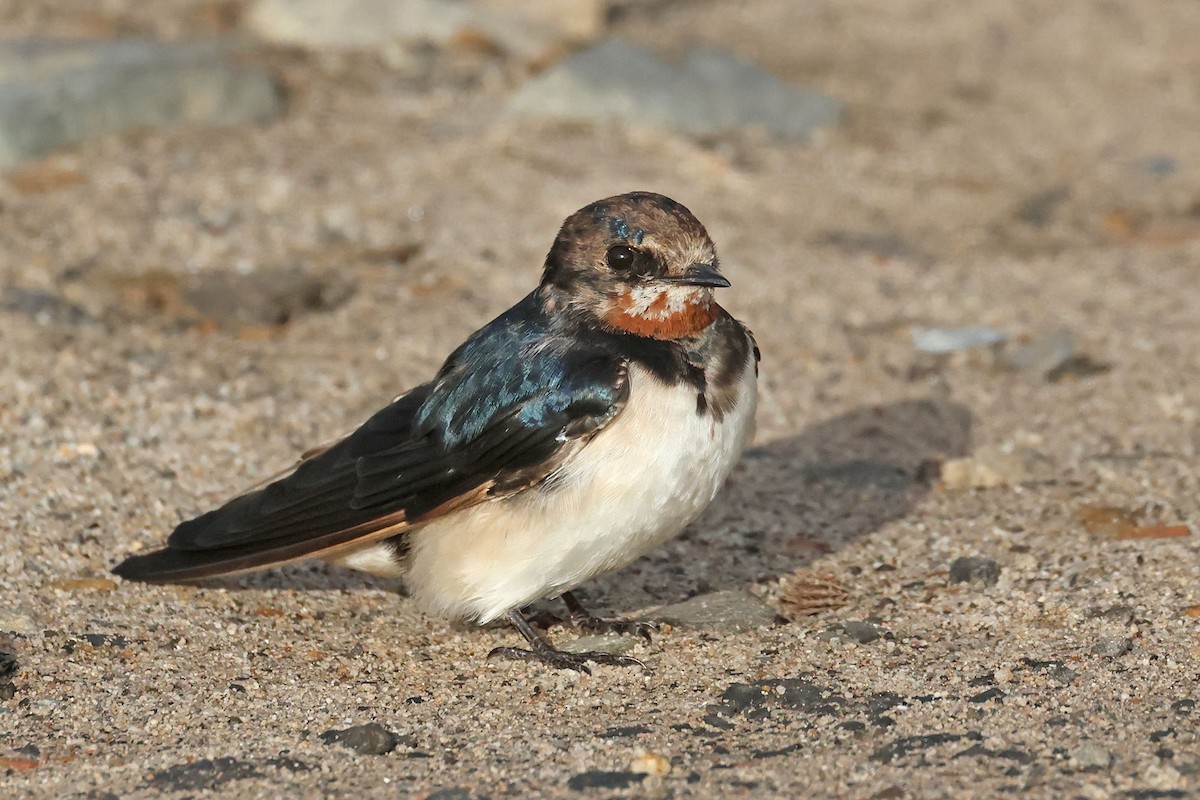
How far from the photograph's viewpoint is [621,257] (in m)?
3.75

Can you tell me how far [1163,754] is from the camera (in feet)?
10.2

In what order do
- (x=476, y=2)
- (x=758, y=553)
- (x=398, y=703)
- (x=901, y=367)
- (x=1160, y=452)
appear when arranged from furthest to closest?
(x=476, y=2) < (x=901, y=367) < (x=1160, y=452) < (x=758, y=553) < (x=398, y=703)

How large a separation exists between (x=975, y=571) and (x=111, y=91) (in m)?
4.50

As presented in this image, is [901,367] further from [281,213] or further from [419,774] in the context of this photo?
[419,774]

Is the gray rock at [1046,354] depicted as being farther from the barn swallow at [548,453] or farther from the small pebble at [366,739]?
the small pebble at [366,739]

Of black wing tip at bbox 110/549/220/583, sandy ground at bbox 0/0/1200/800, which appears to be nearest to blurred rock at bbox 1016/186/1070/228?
sandy ground at bbox 0/0/1200/800

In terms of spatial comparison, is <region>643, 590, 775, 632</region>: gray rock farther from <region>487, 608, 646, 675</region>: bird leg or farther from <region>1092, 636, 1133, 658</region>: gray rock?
<region>1092, 636, 1133, 658</region>: gray rock

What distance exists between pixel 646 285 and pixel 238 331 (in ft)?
7.68

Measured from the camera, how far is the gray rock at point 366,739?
3.30 m

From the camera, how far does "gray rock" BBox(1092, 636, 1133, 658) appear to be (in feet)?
11.9

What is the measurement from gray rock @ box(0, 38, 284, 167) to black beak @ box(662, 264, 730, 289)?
13.2 ft

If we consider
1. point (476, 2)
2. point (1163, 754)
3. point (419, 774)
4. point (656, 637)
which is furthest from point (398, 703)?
point (476, 2)

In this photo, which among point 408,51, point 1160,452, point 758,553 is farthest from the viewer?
point 408,51

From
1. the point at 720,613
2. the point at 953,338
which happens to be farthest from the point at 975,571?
the point at 953,338
